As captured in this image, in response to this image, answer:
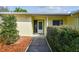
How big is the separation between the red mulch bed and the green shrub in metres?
0.07

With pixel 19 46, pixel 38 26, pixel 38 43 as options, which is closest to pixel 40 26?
pixel 38 26

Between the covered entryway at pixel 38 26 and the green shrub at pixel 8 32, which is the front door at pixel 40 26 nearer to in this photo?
the covered entryway at pixel 38 26

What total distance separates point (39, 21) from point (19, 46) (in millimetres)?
508

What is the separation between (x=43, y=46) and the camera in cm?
224

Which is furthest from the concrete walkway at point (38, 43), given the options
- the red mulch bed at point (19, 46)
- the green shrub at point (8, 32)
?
the green shrub at point (8, 32)

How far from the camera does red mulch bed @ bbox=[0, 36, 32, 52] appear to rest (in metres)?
1.99

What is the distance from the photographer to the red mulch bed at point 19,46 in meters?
1.99

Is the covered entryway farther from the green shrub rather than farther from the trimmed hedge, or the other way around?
the green shrub

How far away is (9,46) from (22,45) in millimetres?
207

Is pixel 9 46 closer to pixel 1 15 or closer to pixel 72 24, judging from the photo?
pixel 1 15

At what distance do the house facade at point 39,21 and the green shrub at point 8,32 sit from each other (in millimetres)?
118

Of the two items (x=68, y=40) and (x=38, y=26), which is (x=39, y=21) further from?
(x=68, y=40)

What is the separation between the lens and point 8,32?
2.33 metres
